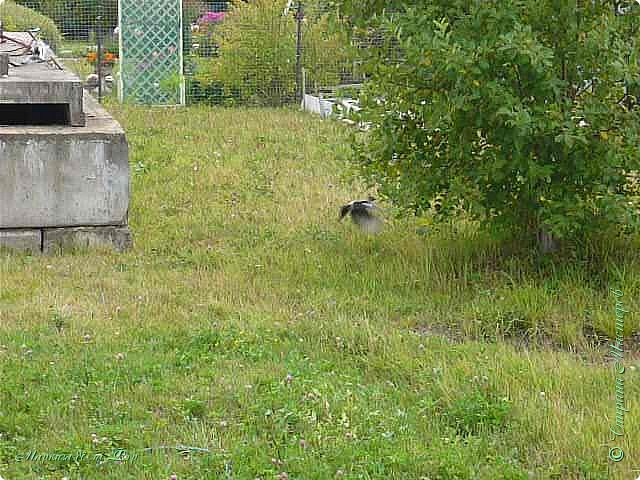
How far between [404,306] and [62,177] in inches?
107

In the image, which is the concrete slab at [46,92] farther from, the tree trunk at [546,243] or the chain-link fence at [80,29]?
the chain-link fence at [80,29]

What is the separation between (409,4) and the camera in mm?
6141

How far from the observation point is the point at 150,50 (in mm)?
16078

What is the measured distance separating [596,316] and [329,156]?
5.75m

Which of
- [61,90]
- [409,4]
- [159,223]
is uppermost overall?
[409,4]

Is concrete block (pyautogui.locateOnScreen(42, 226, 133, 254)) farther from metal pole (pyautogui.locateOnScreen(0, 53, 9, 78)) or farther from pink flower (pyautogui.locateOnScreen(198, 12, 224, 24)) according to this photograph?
pink flower (pyautogui.locateOnScreen(198, 12, 224, 24))

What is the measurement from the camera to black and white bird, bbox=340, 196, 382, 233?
7.74m

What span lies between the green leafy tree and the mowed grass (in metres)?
0.50

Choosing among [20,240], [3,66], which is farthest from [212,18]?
[20,240]

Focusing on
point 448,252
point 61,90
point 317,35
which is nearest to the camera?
point 448,252

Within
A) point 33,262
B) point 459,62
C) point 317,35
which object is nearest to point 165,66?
point 317,35

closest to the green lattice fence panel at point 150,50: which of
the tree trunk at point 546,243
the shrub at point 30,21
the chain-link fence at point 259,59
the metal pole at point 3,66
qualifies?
the chain-link fence at point 259,59

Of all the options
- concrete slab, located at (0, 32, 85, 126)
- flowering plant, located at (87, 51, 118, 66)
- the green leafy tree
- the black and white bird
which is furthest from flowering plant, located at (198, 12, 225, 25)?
the green leafy tree

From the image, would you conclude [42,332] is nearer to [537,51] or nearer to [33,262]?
[33,262]
